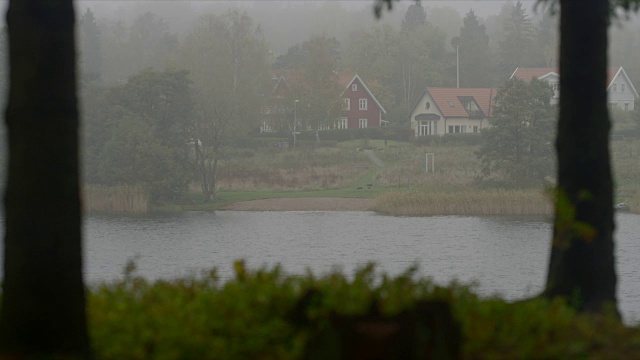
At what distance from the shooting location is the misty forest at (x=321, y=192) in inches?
261

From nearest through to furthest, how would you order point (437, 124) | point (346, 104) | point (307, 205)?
point (307, 205) < point (346, 104) < point (437, 124)

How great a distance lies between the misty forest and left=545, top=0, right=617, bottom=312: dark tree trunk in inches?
0.7

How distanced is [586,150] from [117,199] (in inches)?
2477

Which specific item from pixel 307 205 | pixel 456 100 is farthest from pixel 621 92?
pixel 307 205

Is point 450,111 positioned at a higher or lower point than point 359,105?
lower

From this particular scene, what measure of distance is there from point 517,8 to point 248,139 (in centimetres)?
5955

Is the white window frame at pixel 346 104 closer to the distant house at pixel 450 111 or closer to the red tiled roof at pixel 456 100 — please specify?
the distant house at pixel 450 111

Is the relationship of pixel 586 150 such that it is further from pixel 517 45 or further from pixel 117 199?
pixel 517 45

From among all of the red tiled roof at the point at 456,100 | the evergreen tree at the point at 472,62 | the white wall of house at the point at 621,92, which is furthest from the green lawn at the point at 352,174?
the evergreen tree at the point at 472,62

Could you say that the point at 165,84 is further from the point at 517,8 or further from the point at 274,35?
the point at 274,35

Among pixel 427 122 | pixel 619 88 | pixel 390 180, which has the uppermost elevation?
pixel 619 88

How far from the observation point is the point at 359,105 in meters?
113

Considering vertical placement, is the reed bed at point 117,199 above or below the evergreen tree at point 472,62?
below

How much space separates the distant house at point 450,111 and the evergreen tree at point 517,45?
19001mm
